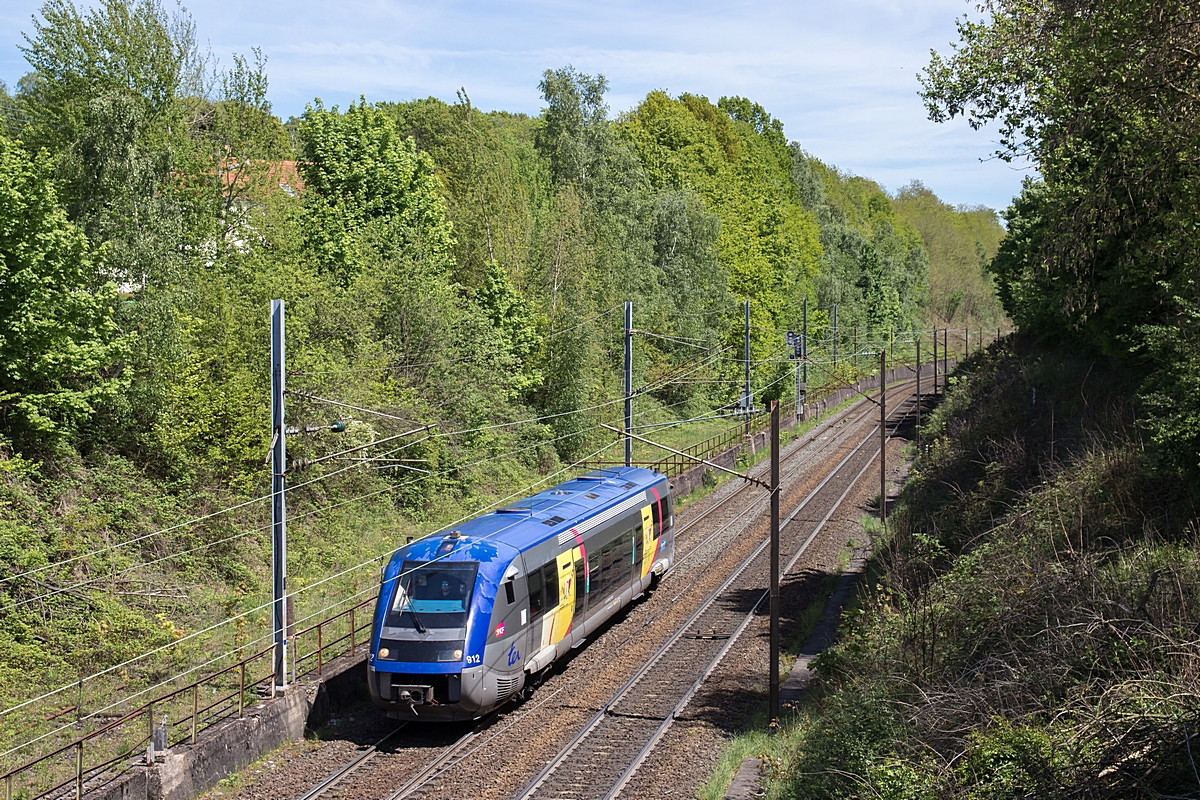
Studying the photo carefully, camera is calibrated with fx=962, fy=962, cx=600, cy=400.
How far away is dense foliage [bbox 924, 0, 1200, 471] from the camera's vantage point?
932 cm

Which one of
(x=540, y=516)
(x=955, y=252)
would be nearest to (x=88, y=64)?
(x=540, y=516)

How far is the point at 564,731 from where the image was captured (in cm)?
1499

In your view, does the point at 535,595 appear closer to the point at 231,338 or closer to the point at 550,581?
the point at 550,581

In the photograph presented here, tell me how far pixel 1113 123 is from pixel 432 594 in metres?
11.2

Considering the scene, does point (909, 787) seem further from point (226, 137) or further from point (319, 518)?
point (226, 137)

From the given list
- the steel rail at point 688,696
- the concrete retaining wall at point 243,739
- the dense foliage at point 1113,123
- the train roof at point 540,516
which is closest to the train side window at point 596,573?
the train roof at point 540,516

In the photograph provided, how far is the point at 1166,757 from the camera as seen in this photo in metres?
7.69

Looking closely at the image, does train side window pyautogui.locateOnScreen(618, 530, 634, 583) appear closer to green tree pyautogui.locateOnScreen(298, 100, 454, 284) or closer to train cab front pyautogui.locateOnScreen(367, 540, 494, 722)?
train cab front pyautogui.locateOnScreen(367, 540, 494, 722)

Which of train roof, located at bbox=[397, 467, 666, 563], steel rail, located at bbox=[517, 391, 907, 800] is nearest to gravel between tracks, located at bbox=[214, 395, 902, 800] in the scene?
steel rail, located at bbox=[517, 391, 907, 800]

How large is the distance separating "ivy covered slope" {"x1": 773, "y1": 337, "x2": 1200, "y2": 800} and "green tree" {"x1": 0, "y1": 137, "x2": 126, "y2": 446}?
14588 millimetres

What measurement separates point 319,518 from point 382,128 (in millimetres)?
13928

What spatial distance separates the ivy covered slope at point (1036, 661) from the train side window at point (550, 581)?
4.60 m

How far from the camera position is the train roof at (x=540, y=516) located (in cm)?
1552

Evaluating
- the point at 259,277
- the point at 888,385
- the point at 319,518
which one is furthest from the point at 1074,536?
the point at 888,385
